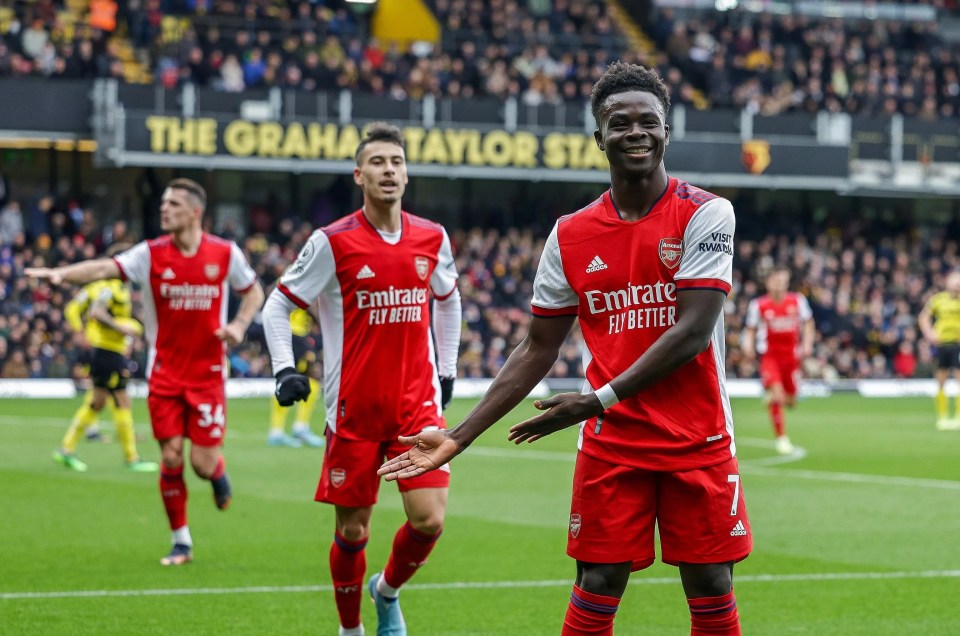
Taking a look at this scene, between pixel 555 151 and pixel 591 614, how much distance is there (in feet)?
105

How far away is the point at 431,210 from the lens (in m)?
39.0

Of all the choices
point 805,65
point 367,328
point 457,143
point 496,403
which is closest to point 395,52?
point 457,143

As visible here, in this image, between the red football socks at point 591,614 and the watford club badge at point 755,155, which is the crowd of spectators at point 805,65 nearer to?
the watford club badge at point 755,155

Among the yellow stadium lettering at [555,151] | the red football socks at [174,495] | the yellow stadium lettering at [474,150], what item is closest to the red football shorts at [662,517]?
the red football socks at [174,495]

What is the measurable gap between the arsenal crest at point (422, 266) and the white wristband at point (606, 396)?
3032 millimetres

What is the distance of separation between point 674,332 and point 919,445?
650 inches

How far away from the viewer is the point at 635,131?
5.21 meters

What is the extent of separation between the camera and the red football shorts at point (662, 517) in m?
5.26

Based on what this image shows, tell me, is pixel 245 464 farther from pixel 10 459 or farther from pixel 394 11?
pixel 394 11

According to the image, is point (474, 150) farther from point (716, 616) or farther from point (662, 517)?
point (716, 616)

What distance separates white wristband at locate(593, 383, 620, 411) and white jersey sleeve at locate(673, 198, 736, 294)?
47 centimetres

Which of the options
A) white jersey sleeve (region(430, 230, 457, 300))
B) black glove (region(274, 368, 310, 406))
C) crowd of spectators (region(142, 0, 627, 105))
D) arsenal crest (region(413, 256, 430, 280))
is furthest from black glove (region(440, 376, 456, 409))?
crowd of spectators (region(142, 0, 627, 105))

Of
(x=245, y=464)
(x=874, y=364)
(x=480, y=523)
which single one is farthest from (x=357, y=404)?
(x=874, y=364)

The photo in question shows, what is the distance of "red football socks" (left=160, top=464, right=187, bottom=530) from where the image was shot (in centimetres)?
1037
